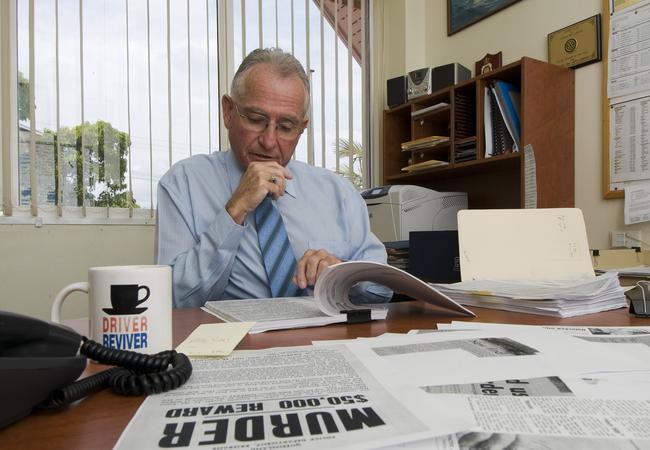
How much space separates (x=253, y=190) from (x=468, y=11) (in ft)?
7.10

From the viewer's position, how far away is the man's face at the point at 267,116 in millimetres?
1272

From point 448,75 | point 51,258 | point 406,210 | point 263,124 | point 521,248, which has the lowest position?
point 51,258

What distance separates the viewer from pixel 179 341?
2.00ft

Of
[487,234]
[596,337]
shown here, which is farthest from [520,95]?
[596,337]

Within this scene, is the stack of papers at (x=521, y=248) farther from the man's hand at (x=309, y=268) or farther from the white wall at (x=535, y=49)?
the white wall at (x=535, y=49)

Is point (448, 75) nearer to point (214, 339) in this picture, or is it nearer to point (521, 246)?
point (521, 246)

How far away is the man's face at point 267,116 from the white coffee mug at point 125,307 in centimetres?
86

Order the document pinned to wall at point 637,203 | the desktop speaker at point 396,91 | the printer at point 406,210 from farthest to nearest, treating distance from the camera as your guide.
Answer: the desktop speaker at point 396,91
the printer at point 406,210
the document pinned to wall at point 637,203

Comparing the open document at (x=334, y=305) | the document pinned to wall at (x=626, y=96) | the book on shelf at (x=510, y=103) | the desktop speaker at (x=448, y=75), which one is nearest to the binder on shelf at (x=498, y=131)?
the book on shelf at (x=510, y=103)

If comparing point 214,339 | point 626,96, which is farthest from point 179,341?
point 626,96

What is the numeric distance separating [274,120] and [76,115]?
1439mm

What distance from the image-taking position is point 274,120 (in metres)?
1.28

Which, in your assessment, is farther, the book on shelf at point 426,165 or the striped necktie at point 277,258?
the book on shelf at point 426,165

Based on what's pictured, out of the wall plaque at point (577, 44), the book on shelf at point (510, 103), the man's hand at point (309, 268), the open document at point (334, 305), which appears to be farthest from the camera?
the book on shelf at point (510, 103)
